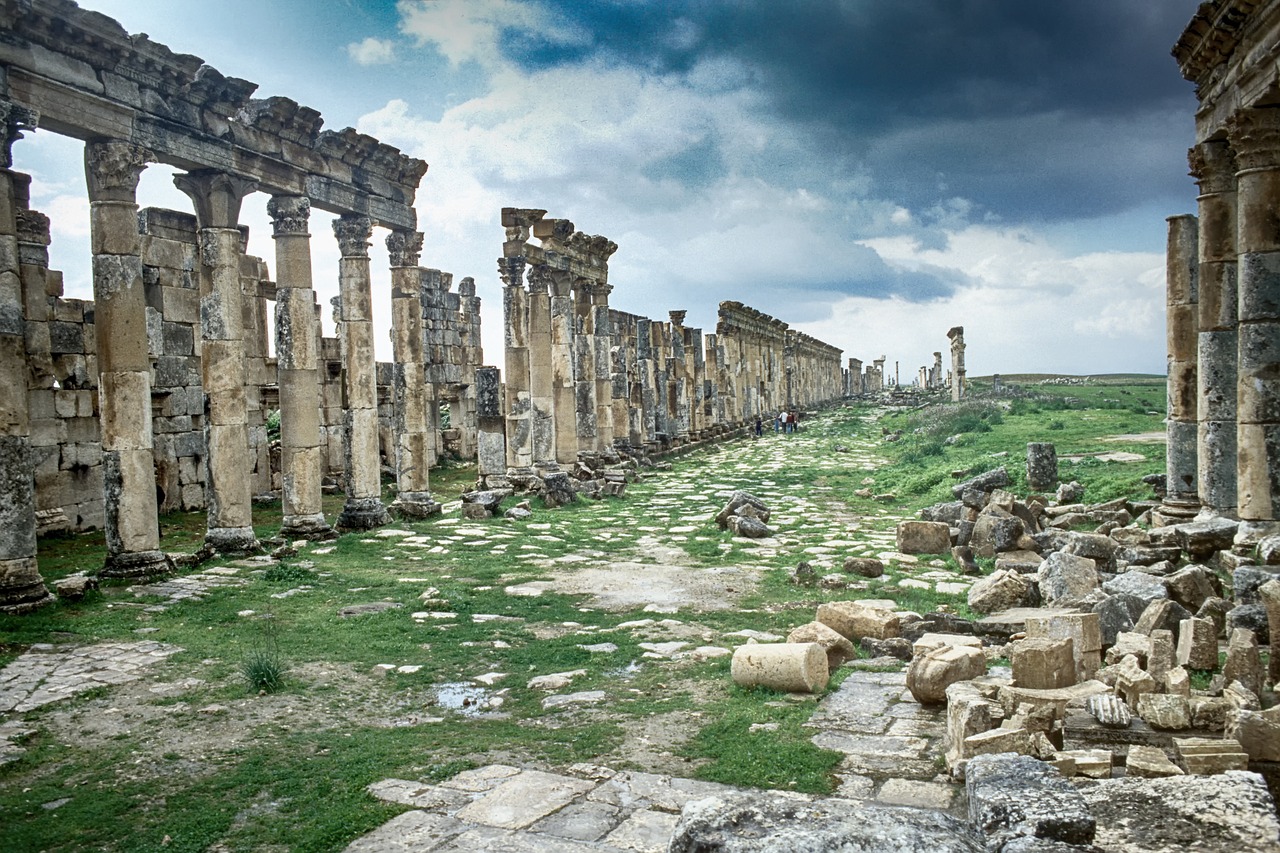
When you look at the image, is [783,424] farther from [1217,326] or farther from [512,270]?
[1217,326]

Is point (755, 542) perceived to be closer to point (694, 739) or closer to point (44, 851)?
point (694, 739)

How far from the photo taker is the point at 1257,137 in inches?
422

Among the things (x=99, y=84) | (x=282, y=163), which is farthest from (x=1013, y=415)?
(x=99, y=84)

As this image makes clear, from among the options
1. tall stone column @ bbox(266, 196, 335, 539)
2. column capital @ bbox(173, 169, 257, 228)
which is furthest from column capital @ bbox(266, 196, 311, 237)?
column capital @ bbox(173, 169, 257, 228)

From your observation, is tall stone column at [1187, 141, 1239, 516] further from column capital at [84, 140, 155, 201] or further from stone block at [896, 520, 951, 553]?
column capital at [84, 140, 155, 201]

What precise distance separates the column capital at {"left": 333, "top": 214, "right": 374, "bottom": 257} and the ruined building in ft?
43.0

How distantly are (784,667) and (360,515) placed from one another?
11.2m

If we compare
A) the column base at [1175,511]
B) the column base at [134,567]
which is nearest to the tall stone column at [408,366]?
the column base at [134,567]

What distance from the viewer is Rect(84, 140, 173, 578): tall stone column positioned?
12180mm

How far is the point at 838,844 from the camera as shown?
12.5 ft

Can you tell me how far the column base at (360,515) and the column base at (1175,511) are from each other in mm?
12296

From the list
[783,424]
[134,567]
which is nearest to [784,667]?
[134,567]

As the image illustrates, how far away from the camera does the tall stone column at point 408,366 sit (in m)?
18.7

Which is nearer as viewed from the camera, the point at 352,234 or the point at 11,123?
the point at 11,123
